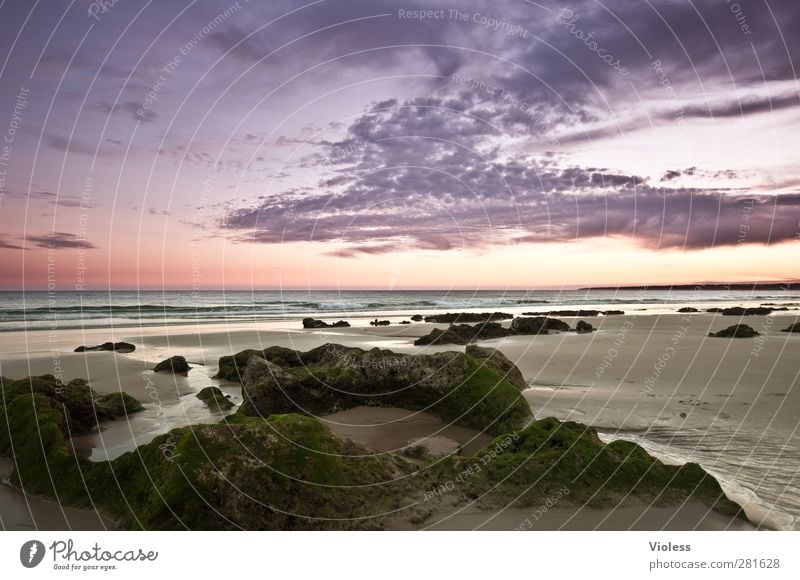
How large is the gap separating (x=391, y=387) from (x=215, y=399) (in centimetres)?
441

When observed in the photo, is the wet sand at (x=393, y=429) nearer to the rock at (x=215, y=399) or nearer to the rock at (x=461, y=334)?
the rock at (x=215, y=399)

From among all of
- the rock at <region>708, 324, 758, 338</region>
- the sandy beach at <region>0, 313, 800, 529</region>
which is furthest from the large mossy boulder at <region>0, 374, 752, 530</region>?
the rock at <region>708, 324, 758, 338</region>

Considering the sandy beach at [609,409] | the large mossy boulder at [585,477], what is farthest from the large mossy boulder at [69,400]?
the large mossy boulder at [585,477]

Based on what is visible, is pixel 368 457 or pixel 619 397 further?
pixel 619 397

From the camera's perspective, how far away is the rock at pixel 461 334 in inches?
983

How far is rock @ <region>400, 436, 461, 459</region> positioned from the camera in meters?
7.58

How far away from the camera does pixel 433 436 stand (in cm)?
862

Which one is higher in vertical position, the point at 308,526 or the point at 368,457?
the point at 368,457

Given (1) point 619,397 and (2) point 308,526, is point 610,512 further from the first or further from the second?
(1) point 619,397

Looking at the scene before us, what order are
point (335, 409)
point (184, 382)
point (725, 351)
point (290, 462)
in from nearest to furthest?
point (290, 462) < point (335, 409) < point (184, 382) < point (725, 351)

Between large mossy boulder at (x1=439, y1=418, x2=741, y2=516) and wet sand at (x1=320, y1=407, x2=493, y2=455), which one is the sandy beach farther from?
large mossy boulder at (x1=439, y1=418, x2=741, y2=516)

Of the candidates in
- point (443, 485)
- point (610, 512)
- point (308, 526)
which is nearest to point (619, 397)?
point (610, 512)

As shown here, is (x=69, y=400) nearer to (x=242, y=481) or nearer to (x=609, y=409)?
(x=242, y=481)
